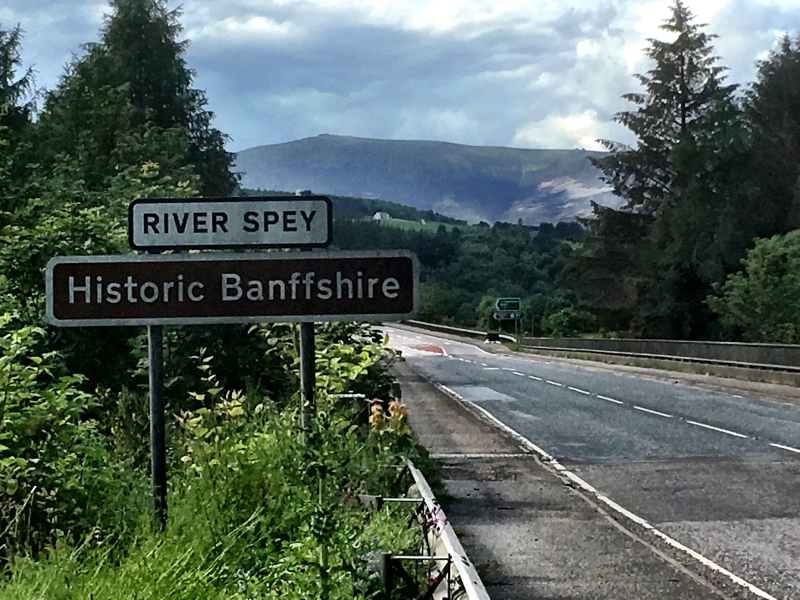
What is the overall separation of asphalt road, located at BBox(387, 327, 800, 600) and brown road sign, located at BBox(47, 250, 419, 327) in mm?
3457

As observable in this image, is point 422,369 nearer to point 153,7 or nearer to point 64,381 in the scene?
point 153,7

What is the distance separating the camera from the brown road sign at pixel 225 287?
241 inches

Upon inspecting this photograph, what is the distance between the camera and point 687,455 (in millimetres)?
14945

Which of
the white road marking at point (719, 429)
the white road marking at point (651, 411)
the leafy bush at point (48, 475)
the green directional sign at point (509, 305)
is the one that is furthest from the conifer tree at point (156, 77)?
the leafy bush at point (48, 475)

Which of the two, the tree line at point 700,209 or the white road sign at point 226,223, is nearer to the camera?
the white road sign at point 226,223

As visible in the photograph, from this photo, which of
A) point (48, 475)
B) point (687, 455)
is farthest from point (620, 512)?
point (48, 475)

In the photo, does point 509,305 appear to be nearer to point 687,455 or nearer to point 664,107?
point 664,107

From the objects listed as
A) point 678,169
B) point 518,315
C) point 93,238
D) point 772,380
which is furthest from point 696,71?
point 93,238

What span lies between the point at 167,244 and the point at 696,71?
200 ft

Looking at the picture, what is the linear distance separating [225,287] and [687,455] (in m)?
10.4

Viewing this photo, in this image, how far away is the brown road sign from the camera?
611cm

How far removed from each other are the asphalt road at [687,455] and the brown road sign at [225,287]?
11.3ft

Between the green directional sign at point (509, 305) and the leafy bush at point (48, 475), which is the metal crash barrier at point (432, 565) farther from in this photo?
the green directional sign at point (509, 305)

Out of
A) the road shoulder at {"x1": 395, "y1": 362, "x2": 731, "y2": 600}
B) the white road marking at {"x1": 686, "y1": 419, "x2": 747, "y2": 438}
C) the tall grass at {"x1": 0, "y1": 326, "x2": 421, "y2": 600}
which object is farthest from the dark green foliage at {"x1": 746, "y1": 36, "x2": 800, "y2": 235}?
the tall grass at {"x1": 0, "y1": 326, "x2": 421, "y2": 600}
